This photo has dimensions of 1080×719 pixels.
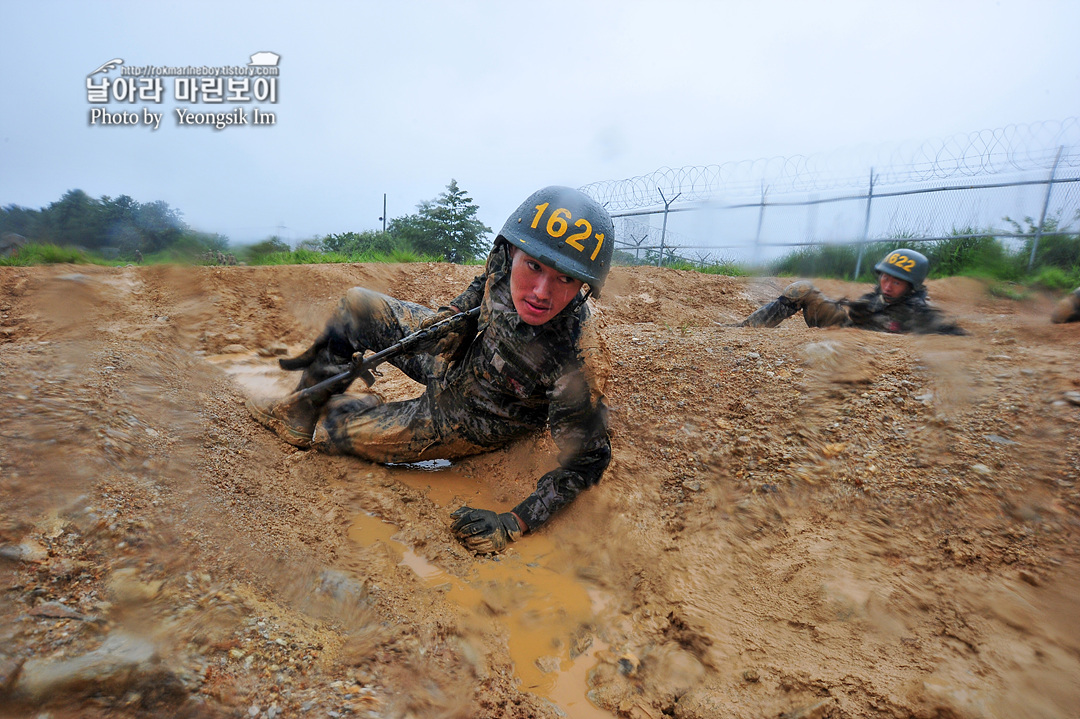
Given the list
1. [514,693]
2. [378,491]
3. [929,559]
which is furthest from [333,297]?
[929,559]

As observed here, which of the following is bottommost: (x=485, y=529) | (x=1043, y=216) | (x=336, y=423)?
(x=485, y=529)

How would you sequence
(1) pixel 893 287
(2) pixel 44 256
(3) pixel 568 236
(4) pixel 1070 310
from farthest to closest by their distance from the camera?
(1) pixel 893 287
(2) pixel 44 256
(4) pixel 1070 310
(3) pixel 568 236

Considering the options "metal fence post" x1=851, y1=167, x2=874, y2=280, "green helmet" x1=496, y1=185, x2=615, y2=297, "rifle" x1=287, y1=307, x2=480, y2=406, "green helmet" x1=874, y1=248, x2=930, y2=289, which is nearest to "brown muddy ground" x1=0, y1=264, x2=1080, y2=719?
"rifle" x1=287, y1=307, x2=480, y2=406

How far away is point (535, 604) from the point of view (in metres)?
2.09

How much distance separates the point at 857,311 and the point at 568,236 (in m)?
5.12

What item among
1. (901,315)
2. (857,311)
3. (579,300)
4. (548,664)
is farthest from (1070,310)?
(548,664)

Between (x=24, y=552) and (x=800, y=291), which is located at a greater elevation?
(x=800, y=291)

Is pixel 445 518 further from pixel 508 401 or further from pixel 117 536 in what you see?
pixel 117 536

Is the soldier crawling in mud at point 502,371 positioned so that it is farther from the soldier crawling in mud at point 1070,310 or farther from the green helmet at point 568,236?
the soldier crawling in mud at point 1070,310

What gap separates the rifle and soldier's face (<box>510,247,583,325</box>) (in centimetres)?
48

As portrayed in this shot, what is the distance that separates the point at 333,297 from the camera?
20.2 ft

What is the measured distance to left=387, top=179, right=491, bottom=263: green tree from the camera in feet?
35.4

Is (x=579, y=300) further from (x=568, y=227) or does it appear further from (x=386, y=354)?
(x=386, y=354)

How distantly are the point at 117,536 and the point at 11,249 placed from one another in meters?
5.00
